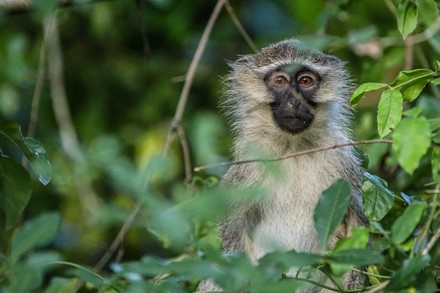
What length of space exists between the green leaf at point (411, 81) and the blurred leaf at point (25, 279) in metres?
1.33

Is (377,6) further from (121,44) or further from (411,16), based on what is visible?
(411,16)

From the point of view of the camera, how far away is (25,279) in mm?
2598

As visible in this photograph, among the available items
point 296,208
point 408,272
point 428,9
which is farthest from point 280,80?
point 408,272

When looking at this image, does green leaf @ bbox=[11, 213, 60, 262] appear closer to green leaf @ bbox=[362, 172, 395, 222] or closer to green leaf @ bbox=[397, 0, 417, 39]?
green leaf @ bbox=[362, 172, 395, 222]

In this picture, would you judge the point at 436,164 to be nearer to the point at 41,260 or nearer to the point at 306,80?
the point at 41,260

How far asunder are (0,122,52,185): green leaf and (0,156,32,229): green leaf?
5 cm

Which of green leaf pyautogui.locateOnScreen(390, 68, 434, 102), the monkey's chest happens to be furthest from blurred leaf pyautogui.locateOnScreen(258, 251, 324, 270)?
the monkey's chest

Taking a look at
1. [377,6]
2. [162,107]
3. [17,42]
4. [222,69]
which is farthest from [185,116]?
[17,42]

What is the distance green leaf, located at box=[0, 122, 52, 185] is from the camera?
354cm

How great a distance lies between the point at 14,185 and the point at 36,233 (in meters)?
0.92

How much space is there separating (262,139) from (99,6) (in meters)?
3.33

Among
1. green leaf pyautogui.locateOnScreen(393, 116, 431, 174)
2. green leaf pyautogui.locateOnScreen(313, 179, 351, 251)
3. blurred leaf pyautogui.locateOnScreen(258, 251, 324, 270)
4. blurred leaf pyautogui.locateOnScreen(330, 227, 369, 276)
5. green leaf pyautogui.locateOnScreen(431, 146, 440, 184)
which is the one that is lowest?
blurred leaf pyautogui.locateOnScreen(330, 227, 369, 276)

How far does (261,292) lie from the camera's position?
2350mm

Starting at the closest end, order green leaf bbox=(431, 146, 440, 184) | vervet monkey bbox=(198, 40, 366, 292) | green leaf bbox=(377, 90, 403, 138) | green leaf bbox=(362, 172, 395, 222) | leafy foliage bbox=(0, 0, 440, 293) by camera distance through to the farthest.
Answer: leafy foliage bbox=(0, 0, 440, 293), green leaf bbox=(431, 146, 440, 184), green leaf bbox=(377, 90, 403, 138), green leaf bbox=(362, 172, 395, 222), vervet monkey bbox=(198, 40, 366, 292)
